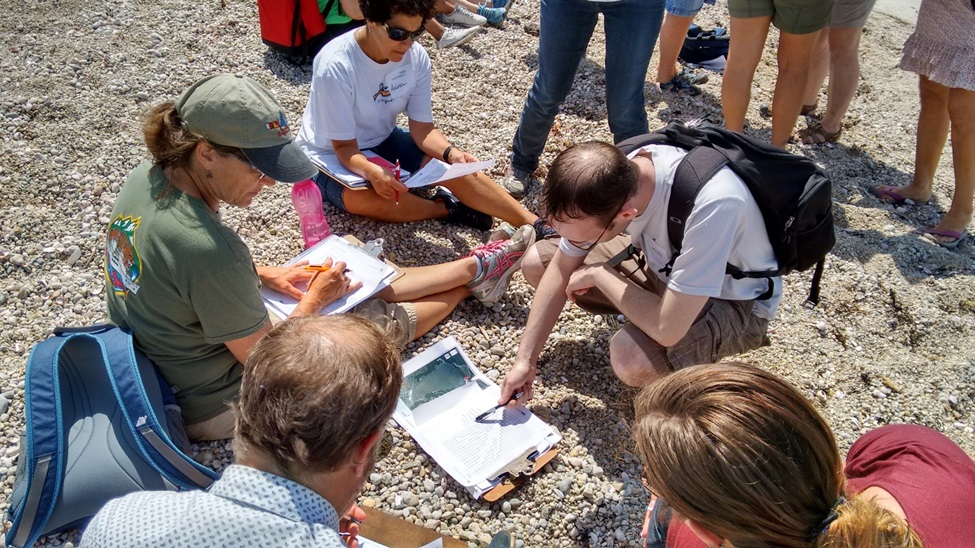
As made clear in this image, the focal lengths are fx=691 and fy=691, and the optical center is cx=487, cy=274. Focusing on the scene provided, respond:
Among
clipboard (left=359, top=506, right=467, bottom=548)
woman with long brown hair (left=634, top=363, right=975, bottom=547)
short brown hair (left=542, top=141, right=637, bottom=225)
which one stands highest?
short brown hair (left=542, top=141, right=637, bottom=225)

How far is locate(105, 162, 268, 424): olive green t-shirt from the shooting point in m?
2.23

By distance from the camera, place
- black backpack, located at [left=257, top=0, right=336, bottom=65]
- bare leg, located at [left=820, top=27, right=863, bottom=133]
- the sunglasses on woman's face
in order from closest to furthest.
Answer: the sunglasses on woman's face
bare leg, located at [left=820, top=27, right=863, bottom=133]
black backpack, located at [left=257, top=0, right=336, bottom=65]

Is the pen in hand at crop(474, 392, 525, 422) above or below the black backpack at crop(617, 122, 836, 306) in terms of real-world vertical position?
below

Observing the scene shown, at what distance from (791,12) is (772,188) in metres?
2.13

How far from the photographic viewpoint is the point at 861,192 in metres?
4.82

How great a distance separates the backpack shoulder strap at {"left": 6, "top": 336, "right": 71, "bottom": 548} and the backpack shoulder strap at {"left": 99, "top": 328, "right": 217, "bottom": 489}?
0.55 ft

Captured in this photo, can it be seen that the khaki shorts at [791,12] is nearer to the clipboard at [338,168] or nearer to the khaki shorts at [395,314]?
the clipboard at [338,168]

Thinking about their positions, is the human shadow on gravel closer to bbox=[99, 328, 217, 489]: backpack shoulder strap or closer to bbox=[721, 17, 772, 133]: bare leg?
bbox=[721, 17, 772, 133]: bare leg

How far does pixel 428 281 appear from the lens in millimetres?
3371

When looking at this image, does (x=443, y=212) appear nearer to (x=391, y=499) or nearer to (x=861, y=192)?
(x=391, y=499)

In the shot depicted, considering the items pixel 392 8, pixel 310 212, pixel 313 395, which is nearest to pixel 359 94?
pixel 392 8

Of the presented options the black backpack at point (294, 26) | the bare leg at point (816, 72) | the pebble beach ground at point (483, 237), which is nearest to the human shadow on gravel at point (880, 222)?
the pebble beach ground at point (483, 237)

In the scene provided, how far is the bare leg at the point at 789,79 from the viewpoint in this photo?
4.18 m

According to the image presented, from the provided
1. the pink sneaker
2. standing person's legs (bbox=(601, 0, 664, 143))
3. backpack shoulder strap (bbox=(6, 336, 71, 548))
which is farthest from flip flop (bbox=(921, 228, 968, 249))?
backpack shoulder strap (bbox=(6, 336, 71, 548))
